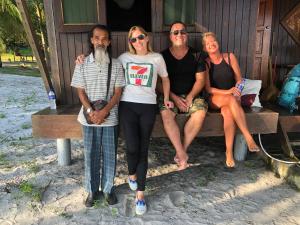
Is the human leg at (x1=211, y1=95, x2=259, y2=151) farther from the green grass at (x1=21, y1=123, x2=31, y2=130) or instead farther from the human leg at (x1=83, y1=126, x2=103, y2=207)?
the green grass at (x1=21, y1=123, x2=31, y2=130)

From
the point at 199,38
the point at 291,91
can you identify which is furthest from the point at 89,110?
the point at 291,91

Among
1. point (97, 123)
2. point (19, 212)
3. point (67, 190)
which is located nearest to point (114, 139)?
point (97, 123)

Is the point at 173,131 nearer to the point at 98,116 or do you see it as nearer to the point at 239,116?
the point at 239,116

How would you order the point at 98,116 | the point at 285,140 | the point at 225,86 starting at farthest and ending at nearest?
the point at 285,140, the point at 225,86, the point at 98,116

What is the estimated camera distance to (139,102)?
2.94 m

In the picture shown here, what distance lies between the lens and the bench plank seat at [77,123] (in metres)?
3.48

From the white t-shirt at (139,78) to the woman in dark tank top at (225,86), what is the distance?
0.89m

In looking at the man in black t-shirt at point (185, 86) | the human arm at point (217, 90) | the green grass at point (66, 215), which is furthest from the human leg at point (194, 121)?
the green grass at point (66, 215)

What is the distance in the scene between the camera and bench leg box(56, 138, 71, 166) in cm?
398

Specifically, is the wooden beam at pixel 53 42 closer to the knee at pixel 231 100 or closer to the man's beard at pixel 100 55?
the man's beard at pixel 100 55

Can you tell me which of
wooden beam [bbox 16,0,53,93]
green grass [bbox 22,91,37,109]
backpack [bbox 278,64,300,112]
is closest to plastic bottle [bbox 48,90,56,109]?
wooden beam [bbox 16,0,53,93]

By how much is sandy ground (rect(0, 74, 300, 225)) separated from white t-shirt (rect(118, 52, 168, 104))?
3.58 feet

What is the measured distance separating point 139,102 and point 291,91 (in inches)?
93.7

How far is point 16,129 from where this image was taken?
18.9ft
